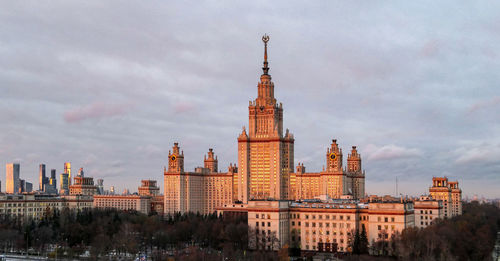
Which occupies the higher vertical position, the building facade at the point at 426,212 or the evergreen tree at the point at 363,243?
the building facade at the point at 426,212

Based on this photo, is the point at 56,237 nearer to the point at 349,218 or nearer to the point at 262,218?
the point at 262,218

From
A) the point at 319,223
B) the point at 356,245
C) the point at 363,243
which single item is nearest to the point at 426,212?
the point at 319,223

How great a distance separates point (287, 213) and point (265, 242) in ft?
35.2

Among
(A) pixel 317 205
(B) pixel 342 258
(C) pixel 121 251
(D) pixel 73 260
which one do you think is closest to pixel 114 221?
(C) pixel 121 251

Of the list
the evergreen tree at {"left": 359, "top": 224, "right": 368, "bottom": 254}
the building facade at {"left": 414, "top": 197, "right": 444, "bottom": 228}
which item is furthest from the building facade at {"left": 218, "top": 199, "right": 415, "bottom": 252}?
the building facade at {"left": 414, "top": 197, "right": 444, "bottom": 228}

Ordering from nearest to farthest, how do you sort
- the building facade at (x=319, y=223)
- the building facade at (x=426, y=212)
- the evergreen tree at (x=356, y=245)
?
1. the evergreen tree at (x=356, y=245)
2. the building facade at (x=319, y=223)
3. the building facade at (x=426, y=212)

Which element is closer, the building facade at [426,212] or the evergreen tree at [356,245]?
the evergreen tree at [356,245]

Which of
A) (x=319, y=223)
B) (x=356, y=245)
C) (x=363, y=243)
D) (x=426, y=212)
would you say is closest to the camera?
(x=356, y=245)

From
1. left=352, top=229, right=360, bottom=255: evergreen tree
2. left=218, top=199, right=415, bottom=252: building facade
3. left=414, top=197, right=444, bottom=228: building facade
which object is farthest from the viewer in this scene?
left=414, top=197, right=444, bottom=228: building facade

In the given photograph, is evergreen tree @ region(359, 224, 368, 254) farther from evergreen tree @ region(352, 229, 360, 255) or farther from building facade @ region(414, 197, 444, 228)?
building facade @ region(414, 197, 444, 228)

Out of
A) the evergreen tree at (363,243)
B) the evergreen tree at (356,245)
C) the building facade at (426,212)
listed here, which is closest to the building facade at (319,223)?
the evergreen tree at (363,243)

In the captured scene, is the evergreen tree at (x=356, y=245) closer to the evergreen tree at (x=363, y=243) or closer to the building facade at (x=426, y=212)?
the evergreen tree at (x=363, y=243)

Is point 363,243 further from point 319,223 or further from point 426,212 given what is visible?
point 426,212

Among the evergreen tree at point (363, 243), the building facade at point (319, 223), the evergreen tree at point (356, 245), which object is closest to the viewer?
Answer: the evergreen tree at point (356, 245)
